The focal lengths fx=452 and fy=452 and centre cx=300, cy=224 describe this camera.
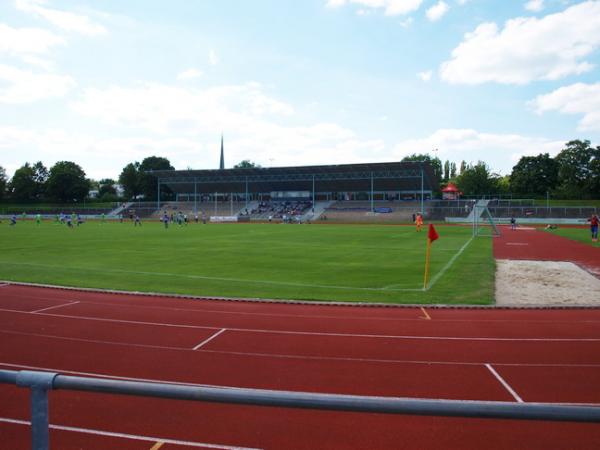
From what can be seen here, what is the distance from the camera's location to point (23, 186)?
113 metres

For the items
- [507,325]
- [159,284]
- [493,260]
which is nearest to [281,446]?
[507,325]

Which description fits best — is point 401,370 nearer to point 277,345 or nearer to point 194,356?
point 277,345

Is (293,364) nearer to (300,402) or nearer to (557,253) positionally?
(300,402)

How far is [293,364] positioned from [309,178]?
7822cm

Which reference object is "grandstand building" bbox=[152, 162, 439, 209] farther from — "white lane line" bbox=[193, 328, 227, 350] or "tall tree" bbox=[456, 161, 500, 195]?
"white lane line" bbox=[193, 328, 227, 350]

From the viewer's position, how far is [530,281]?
16.3 metres

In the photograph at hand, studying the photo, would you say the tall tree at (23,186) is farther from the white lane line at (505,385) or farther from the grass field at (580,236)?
the white lane line at (505,385)

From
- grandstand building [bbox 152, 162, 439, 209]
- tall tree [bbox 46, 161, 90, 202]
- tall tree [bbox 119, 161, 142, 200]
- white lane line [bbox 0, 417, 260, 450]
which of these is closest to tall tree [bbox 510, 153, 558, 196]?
grandstand building [bbox 152, 162, 439, 209]

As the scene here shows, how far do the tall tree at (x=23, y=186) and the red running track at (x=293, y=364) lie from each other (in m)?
116

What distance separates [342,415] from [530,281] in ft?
42.4

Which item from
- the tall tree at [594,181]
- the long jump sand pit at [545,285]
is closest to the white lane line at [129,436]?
the long jump sand pit at [545,285]

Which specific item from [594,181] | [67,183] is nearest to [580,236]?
[594,181]

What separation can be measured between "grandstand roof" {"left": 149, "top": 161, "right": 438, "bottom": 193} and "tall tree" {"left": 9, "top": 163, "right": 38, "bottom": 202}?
41.0 metres

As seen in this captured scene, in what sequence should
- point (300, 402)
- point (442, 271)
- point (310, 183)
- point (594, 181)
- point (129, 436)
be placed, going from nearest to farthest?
point (300, 402), point (129, 436), point (442, 271), point (594, 181), point (310, 183)
